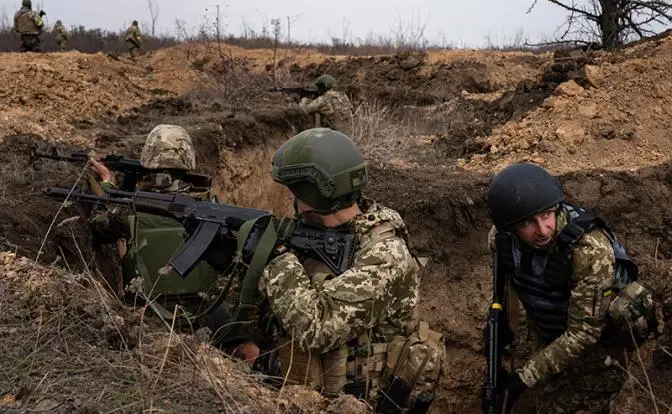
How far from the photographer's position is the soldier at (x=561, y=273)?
372 centimetres

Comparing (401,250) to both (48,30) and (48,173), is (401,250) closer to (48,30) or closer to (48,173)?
(48,173)

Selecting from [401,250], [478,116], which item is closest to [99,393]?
[401,250]

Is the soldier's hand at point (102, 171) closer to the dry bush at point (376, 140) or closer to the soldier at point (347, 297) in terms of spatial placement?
the soldier at point (347, 297)

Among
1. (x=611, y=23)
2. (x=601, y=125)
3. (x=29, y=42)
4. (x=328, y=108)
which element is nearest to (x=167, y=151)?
(x=601, y=125)

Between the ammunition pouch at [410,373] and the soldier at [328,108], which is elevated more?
the soldier at [328,108]

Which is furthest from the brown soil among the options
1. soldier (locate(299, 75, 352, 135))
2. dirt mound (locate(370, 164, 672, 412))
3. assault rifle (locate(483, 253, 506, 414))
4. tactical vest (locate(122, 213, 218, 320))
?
assault rifle (locate(483, 253, 506, 414))

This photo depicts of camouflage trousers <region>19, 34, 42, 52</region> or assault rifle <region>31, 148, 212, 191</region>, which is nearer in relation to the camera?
assault rifle <region>31, 148, 212, 191</region>

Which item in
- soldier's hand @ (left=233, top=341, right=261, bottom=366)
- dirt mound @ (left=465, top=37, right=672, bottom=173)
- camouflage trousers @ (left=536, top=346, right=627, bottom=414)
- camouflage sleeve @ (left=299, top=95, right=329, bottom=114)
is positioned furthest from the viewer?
camouflage sleeve @ (left=299, top=95, right=329, bottom=114)

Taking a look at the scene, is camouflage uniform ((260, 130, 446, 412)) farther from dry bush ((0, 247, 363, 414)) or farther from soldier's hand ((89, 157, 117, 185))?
soldier's hand ((89, 157, 117, 185))

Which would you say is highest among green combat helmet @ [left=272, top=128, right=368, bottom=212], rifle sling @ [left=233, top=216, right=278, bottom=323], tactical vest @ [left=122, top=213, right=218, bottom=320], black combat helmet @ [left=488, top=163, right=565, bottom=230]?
green combat helmet @ [left=272, top=128, right=368, bottom=212]

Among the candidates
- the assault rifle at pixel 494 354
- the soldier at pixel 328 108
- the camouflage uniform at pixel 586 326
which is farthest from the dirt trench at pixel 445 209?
the soldier at pixel 328 108

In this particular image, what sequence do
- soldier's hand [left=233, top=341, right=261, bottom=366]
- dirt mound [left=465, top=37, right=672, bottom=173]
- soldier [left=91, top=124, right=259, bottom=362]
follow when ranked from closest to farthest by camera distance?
1. soldier's hand [left=233, top=341, right=261, bottom=366]
2. soldier [left=91, top=124, right=259, bottom=362]
3. dirt mound [left=465, top=37, right=672, bottom=173]

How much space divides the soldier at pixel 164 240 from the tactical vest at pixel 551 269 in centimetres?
176

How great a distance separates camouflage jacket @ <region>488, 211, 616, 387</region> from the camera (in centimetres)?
374
